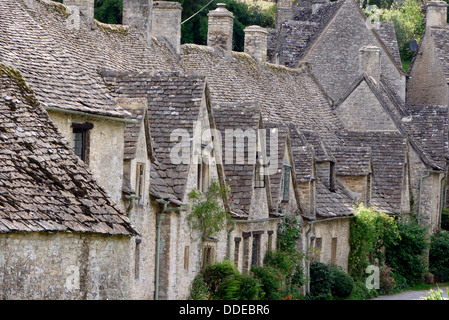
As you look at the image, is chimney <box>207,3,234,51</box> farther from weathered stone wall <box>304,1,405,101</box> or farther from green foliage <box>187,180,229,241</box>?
green foliage <box>187,180,229,241</box>

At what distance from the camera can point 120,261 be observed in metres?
17.0

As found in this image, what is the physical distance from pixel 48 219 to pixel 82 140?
20.2ft

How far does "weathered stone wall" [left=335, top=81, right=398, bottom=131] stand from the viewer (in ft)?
153

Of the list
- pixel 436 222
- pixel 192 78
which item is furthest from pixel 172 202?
pixel 436 222

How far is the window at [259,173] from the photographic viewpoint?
30.4m

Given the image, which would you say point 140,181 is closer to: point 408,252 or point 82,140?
point 82,140

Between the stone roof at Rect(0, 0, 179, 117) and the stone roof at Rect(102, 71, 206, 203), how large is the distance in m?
0.76

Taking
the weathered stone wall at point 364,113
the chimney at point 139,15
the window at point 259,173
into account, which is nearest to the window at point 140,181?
the window at point 259,173

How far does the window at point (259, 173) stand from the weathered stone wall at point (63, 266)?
13446mm

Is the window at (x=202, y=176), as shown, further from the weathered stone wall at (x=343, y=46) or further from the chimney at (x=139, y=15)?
the weathered stone wall at (x=343, y=46)

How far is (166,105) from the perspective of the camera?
1039 inches

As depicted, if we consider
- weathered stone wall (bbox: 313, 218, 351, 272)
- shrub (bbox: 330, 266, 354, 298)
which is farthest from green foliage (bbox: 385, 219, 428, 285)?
shrub (bbox: 330, 266, 354, 298)
